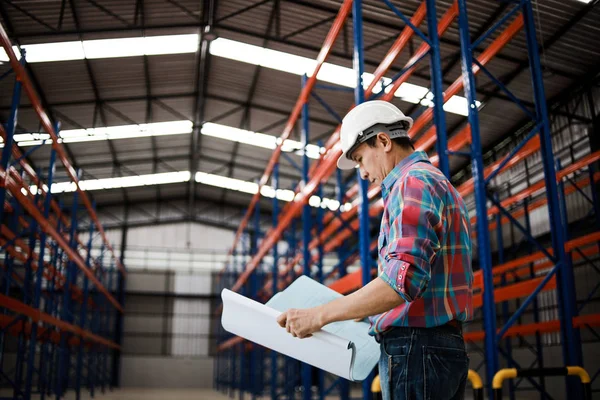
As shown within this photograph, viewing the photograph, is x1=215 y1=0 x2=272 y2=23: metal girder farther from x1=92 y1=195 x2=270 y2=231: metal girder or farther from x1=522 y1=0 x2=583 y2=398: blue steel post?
x1=92 y1=195 x2=270 y2=231: metal girder

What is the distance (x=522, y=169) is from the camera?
18969 millimetres

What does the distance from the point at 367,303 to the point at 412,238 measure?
29 centimetres

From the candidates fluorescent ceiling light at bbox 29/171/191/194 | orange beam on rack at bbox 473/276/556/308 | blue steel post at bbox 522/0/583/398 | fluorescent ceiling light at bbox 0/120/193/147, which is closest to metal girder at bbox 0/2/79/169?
fluorescent ceiling light at bbox 0/120/193/147

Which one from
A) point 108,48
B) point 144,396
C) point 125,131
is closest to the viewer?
point 108,48

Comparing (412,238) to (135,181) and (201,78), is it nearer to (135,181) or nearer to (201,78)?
(201,78)

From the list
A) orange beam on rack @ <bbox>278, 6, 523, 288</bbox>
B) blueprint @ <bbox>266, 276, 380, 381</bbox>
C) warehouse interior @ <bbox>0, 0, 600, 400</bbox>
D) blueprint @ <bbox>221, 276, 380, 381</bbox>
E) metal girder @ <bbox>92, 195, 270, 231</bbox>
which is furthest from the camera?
metal girder @ <bbox>92, 195, 270, 231</bbox>

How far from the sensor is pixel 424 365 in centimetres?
194

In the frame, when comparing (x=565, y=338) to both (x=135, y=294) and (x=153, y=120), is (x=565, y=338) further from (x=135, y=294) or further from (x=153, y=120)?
(x=135, y=294)

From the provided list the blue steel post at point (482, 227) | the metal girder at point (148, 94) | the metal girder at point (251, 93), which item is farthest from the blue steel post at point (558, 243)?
the metal girder at point (148, 94)

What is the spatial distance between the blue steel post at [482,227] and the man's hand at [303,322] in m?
3.58

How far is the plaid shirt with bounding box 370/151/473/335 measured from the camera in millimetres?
1859

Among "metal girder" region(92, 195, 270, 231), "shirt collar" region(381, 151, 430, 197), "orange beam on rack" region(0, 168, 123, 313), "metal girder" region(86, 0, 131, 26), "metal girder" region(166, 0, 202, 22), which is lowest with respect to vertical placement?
"shirt collar" region(381, 151, 430, 197)

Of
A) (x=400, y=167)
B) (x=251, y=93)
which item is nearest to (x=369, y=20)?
(x=251, y=93)

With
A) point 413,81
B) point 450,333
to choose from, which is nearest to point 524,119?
point 413,81
